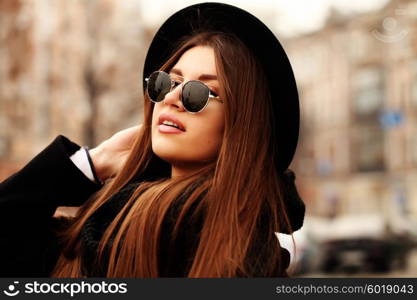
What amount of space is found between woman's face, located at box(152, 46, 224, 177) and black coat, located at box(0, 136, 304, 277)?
156 millimetres

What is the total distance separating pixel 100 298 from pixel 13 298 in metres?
0.27

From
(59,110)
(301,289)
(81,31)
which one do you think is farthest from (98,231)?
(81,31)

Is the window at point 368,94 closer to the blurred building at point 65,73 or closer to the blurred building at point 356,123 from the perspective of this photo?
the blurred building at point 356,123

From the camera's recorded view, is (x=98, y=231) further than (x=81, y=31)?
No

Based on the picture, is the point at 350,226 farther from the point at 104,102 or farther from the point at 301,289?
the point at 301,289

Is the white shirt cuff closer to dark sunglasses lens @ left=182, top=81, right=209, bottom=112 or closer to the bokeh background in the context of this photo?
dark sunglasses lens @ left=182, top=81, right=209, bottom=112

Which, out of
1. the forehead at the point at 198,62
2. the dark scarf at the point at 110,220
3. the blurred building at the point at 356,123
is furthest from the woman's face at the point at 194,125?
the blurred building at the point at 356,123

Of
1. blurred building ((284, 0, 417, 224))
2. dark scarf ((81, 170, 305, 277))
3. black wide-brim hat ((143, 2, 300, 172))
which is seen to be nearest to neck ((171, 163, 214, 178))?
dark scarf ((81, 170, 305, 277))

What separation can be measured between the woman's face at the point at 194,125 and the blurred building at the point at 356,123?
748 inches

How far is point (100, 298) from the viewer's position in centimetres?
169

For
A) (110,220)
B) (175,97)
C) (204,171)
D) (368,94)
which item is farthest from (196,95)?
(368,94)

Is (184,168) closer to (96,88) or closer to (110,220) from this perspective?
(110,220)

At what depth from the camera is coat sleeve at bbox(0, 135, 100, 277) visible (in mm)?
1709

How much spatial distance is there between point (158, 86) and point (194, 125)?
143 millimetres
